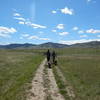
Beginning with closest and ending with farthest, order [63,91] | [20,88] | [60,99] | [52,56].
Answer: [60,99], [63,91], [20,88], [52,56]

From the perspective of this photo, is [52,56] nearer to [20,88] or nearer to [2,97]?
[20,88]

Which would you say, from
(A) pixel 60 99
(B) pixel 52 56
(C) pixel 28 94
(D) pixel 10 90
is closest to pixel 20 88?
(D) pixel 10 90

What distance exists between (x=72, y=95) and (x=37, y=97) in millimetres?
2427

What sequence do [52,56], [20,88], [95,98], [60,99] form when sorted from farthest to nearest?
[52,56]
[20,88]
[95,98]
[60,99]

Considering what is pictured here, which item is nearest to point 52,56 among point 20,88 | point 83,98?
point 20,88

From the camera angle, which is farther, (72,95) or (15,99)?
(72,95)

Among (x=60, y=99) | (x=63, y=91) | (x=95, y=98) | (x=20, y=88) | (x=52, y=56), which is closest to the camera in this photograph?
(x=60, y=99)

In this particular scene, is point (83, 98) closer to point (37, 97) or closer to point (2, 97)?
point (37, 97)

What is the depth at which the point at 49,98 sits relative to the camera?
11039mm

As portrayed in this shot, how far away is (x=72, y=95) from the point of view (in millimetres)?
12016

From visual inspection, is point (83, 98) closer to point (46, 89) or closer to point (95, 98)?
point (95, 98)

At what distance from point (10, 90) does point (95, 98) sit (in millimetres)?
6089

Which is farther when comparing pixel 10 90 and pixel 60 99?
pixel 10 90

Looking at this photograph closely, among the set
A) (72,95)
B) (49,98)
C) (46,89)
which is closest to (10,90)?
(46,89)
